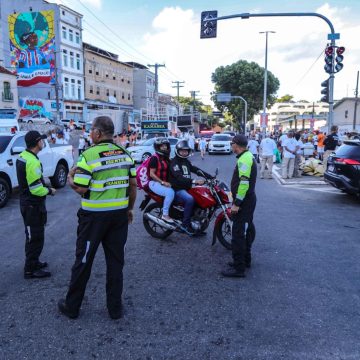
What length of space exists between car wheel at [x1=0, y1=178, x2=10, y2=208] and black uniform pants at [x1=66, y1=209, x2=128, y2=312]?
5979 mm

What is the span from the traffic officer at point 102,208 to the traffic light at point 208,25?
10934 mm

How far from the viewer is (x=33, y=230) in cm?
457

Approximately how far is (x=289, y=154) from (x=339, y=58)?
12.2 feet

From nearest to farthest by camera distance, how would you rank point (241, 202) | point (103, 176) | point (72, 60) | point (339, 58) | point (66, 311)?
point (103, 176)
point (66, 311)
point (241, 202)
point (339, 58)
point (72, 60)

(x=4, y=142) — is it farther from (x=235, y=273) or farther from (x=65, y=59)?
(x=65, y=59)

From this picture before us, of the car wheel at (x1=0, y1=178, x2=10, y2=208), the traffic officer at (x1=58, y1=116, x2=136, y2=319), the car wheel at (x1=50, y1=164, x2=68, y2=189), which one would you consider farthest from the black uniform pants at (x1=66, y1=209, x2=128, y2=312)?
the car wheel at (x1=50, y1=164, x2=68, y2=189)

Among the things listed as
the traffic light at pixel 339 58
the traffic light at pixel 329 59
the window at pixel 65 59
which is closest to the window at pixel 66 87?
the window at pixel 65 59

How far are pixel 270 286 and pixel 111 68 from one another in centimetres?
5542

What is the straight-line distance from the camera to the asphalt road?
10.1ft

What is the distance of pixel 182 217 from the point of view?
5.90 meters

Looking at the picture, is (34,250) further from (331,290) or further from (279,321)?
(331,290)

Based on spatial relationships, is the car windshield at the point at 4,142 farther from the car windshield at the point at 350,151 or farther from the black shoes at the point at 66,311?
the car windshield at the point at 350,151

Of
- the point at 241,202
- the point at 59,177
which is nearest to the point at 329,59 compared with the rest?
the point at 59,177

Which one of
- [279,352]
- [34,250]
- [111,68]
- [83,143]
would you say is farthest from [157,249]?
[111,68]
